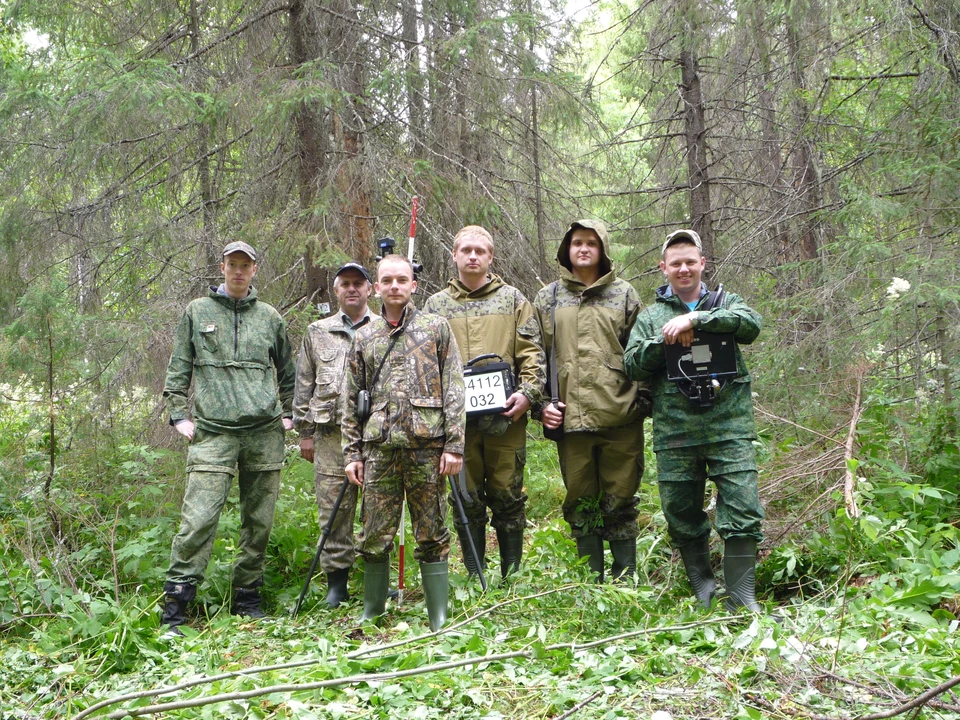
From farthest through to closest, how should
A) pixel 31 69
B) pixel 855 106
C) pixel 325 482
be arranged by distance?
pixel 31 69
pixel 855 106
pixel 325 482

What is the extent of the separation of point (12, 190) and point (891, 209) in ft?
26.6

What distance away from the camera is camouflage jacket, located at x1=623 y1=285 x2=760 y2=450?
4.65 m

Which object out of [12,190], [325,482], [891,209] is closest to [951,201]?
[891,209]

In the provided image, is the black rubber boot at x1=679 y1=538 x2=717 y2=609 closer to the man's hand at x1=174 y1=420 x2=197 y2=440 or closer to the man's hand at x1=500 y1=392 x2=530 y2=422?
the man's hand at x1=500 y1=392 x2=530 y2=422

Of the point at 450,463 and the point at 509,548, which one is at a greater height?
the point at 450,463

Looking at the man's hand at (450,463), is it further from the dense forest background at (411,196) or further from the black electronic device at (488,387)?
the dense forest background at (411,196)

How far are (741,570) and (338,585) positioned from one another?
8.67 ft

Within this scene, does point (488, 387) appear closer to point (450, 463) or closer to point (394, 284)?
point (450, 463)

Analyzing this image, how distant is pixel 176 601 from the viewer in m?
5.12

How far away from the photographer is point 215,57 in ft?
29.5

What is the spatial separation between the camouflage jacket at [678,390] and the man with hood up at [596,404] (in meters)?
0.26

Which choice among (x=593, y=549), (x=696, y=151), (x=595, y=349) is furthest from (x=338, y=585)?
(x=696, y=151)

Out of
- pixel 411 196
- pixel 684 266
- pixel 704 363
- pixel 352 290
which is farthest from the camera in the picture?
pixel 411 196

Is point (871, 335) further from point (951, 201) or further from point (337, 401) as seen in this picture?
point (337, 401)
